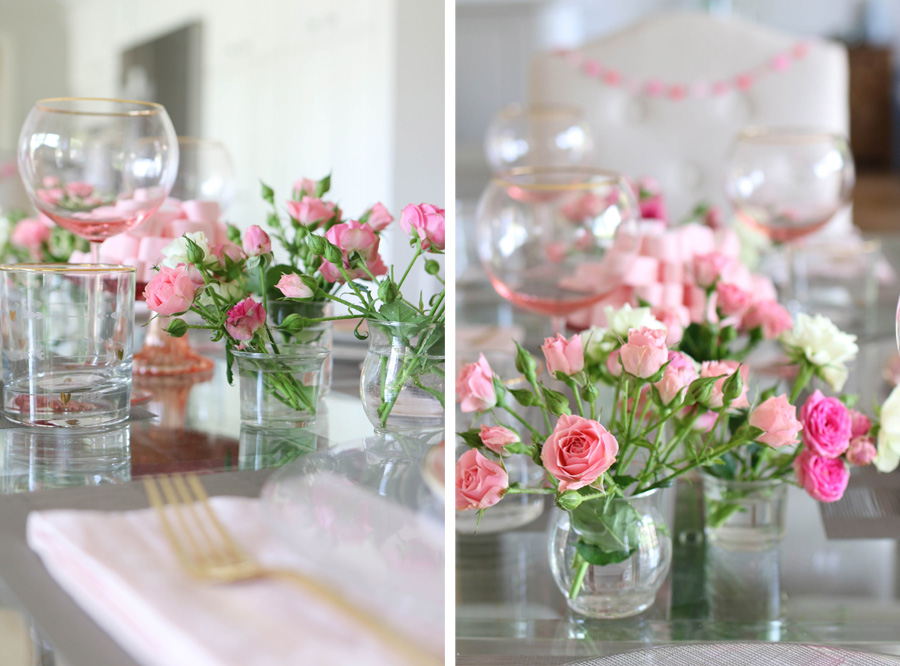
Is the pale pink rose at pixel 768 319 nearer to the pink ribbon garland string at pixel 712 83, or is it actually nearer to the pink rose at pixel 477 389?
the pink rose at pixel 477 389

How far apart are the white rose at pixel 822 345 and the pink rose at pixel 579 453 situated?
24 cm

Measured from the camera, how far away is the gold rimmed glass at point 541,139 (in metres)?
1.66

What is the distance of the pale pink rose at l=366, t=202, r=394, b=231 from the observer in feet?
1.43

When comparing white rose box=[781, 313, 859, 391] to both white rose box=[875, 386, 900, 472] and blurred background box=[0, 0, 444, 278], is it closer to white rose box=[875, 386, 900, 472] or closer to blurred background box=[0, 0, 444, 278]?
white rose box=[875, 386, 900, 472]

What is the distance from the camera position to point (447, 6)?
340mm

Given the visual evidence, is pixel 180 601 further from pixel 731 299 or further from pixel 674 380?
pixel 731 299

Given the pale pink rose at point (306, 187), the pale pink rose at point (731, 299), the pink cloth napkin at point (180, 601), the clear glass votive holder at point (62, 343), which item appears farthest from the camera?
the pale pink rose at point (731, 299)

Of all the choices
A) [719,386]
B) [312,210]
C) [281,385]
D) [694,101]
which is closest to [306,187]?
[312,210]

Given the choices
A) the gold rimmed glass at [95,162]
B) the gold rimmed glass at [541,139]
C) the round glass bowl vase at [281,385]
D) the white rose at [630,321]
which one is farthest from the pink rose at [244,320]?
the gold rimmed glass at [541,139]

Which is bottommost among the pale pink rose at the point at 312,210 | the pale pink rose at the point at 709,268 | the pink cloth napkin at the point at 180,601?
the pink cloth napkin at the point at 180,601

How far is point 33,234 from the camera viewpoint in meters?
0.72

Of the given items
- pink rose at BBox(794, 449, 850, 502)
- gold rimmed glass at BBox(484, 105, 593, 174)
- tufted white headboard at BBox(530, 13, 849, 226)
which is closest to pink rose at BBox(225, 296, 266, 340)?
pink rose at BBox(794, 449, 850, 502)

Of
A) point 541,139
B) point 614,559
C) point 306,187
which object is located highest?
point 541,139

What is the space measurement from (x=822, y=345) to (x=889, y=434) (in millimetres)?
75
